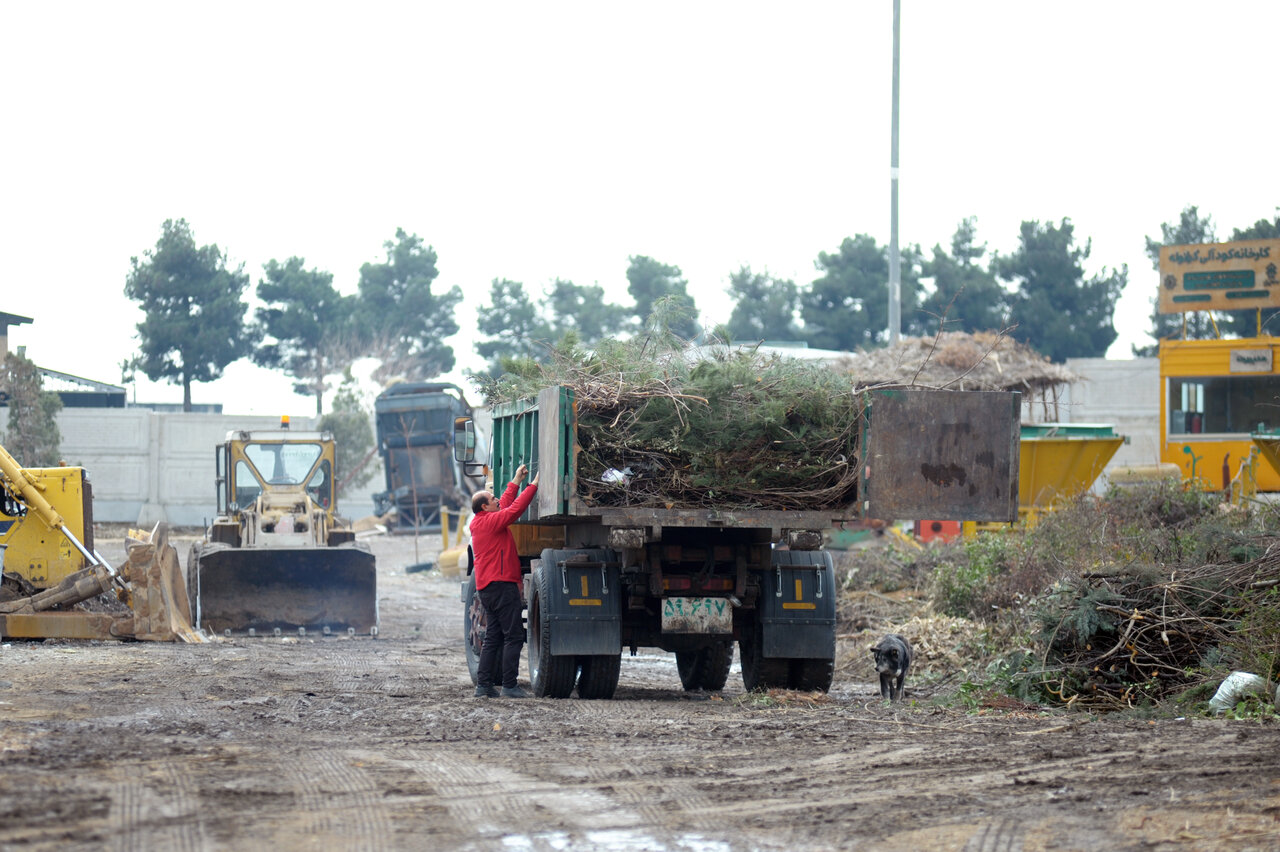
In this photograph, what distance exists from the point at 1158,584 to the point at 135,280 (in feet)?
149

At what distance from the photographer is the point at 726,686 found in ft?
41.1

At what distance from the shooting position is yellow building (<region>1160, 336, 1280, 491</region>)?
734 inches

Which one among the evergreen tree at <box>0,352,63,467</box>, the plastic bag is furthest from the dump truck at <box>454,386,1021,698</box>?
the evergreen tree at <box>0,352,63,467</box>

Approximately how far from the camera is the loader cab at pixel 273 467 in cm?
1769

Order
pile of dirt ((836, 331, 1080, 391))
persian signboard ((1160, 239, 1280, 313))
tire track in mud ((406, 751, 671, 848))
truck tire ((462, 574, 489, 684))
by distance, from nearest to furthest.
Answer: tire track in mud ((406, 751, 671, 848))
truck tire ((462, 574, 489, 684))
pile of dirt ((836, 331, 1080, 391))
persian signboard ((1160, 239, 1280, 313))

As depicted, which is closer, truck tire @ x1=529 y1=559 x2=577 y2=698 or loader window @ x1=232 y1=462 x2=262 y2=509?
truck tire @ x1=529 y1=559 x2=577 y2=698

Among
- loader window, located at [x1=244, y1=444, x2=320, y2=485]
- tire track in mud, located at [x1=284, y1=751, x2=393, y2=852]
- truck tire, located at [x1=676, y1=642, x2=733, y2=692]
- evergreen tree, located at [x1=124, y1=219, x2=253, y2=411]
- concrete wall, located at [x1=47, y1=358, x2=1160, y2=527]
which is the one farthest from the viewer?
evergreen tree, located at [x1=124, y1=219, x2=253, y2=411]

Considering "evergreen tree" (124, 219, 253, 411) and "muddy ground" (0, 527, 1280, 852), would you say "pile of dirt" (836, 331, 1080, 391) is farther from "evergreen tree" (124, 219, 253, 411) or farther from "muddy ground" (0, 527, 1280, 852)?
"evergreen tree" (124, 219, 253, 411)

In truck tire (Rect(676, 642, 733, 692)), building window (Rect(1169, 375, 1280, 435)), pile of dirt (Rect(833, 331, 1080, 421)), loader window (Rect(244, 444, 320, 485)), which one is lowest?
truck tire (Rect(676, 642, 733, 692))

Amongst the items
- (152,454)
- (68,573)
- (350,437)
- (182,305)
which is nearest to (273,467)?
(68,573)

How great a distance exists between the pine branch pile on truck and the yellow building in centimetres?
1060

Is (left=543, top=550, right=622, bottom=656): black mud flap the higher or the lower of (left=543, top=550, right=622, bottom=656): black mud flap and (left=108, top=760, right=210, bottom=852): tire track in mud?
the higher

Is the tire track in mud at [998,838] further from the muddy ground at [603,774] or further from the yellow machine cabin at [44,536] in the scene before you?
the yellow machine cabin at [44,536]

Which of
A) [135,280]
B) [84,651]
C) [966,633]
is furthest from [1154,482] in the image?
[135,280]
